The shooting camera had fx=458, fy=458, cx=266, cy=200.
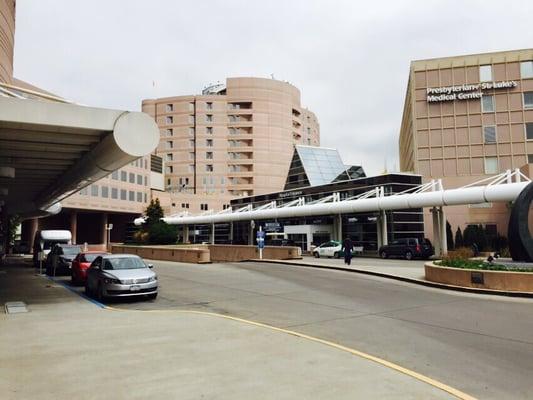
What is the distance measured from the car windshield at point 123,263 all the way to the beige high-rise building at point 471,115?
38.8 m

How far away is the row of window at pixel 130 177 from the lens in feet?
241

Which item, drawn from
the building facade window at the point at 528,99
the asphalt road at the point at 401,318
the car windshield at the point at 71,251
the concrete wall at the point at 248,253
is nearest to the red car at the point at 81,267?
the asphalt road at the point at 401,318

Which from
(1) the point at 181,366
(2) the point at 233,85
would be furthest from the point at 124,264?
(2) the point at 233,85

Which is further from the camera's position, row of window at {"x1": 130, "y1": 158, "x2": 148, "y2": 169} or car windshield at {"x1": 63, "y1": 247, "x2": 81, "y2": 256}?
row of window at {"x1": 130, "y1": 158, "x2": 148, "y2": 169}

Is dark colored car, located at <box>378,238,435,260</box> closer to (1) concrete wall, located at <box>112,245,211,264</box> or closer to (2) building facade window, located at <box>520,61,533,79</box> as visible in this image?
(1) concrete wall, located at <box>112,245,211,264</box>

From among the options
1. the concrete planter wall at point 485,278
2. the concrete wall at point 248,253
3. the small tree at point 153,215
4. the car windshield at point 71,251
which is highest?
the small tree at point 153,215

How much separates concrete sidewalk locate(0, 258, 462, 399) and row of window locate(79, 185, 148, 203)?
60.7m

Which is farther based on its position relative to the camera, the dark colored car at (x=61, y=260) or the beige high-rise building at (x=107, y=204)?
the beige high-rise building at (x=107, y=204)

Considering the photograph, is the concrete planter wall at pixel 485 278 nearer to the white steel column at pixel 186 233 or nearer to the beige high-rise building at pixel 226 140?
the white steel column at pixel 186 233

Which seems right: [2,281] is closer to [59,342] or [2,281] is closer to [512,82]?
[59,342]

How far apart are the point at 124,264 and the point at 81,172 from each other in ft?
19.0

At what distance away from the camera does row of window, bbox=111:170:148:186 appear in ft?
241

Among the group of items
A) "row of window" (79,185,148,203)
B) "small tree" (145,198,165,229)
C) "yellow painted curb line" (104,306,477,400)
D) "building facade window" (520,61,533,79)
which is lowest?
"yellow painted curb line" (104,306,477,400)

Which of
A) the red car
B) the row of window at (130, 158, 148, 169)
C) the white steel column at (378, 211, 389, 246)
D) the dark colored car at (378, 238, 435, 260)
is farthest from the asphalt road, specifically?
the row of window at (130, 158, 148, 169)
